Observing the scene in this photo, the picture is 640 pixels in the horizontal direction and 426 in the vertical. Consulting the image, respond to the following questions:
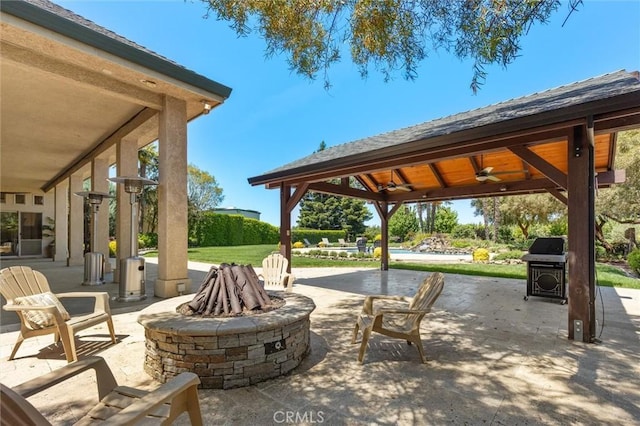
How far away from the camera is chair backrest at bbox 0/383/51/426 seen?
1080 millimetres

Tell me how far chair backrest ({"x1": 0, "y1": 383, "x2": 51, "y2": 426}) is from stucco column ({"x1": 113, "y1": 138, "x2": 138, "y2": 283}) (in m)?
6.69

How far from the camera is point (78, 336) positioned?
3.95 meters

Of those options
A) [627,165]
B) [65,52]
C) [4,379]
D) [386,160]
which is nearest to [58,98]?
[65,52]

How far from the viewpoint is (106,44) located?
4.15 m

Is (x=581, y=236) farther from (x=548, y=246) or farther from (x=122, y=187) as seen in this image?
(x=122, y=187)

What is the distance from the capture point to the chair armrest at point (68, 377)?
155 cm

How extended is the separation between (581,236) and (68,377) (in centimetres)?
495

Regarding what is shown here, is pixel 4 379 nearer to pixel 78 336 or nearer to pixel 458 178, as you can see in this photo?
pixel 78 336

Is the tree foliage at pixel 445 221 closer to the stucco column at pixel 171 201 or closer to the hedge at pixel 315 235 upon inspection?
the hedge at pixel 315 235

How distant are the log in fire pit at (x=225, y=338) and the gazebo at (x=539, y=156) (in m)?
3.32

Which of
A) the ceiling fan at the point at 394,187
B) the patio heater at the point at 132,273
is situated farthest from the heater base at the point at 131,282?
the ceiling fan at the point at 394,187

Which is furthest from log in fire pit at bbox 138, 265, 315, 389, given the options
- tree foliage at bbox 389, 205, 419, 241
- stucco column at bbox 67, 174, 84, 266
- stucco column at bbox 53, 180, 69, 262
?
tree foliage at bbox 389, 205, 419, 241

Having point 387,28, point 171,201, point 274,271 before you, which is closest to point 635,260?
point 274,271

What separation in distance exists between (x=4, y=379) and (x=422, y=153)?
5645 mm
